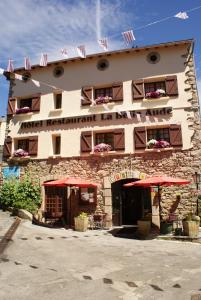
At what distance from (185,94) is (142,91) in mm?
2043

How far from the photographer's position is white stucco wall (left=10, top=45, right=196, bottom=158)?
14.8m

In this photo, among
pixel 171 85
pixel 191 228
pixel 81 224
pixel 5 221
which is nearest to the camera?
pixel 191 228

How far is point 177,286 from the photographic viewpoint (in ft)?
20.7

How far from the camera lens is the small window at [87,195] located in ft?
49.3

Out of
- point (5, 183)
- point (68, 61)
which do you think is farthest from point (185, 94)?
point (5, 183)

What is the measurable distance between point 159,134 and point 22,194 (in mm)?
7338

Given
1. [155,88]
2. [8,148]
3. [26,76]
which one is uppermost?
[26,76]

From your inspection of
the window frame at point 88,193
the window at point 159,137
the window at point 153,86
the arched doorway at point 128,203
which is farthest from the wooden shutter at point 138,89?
the window frame at point 88,193

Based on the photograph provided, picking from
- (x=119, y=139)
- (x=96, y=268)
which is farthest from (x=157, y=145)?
(x=96, y=268)

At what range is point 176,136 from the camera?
14219 mm

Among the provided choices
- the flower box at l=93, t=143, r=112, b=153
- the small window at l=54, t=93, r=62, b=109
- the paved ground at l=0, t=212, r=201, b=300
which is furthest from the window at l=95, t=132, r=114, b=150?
the paved ground at l=0, t=212, r=201, b=300

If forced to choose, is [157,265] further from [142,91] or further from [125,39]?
[142,91]

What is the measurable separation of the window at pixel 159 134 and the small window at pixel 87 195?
3.72 meters

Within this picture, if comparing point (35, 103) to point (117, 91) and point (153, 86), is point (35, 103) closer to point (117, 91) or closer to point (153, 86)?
point (117, 91)
